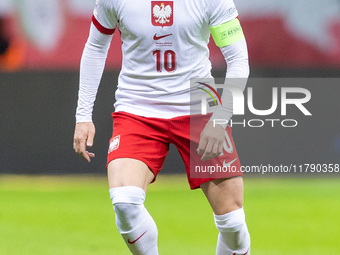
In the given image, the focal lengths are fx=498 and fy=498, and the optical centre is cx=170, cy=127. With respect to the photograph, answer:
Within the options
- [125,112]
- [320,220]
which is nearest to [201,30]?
[125,112]

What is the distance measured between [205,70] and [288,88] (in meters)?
2.87

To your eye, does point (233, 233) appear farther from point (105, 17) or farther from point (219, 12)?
point (105, 17)

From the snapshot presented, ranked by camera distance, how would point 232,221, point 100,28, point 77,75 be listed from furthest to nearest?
point 77,75 < point 100,28 < point 232,221

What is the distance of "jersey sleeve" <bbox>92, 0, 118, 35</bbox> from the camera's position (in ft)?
7.40

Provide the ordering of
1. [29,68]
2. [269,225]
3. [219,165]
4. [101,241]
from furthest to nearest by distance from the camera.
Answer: [29,68], [269,225], [101,241], [219,165]

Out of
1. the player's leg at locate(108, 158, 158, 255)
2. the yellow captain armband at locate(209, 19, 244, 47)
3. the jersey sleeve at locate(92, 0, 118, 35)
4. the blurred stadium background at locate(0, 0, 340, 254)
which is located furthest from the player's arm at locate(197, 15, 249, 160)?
the blurred stadium background at locate(0, 0, 340, 254)

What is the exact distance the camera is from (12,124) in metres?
4.95

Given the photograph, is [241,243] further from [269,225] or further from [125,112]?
[269,225]

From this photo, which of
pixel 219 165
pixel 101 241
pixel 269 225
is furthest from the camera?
pixel 269 225

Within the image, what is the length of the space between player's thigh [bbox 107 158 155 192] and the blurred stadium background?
109 inches

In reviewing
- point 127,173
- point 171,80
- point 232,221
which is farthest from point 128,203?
point 171,80

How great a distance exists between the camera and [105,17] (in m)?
2.29

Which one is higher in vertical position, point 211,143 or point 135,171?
point 211,143

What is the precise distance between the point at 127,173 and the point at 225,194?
0.47 m
